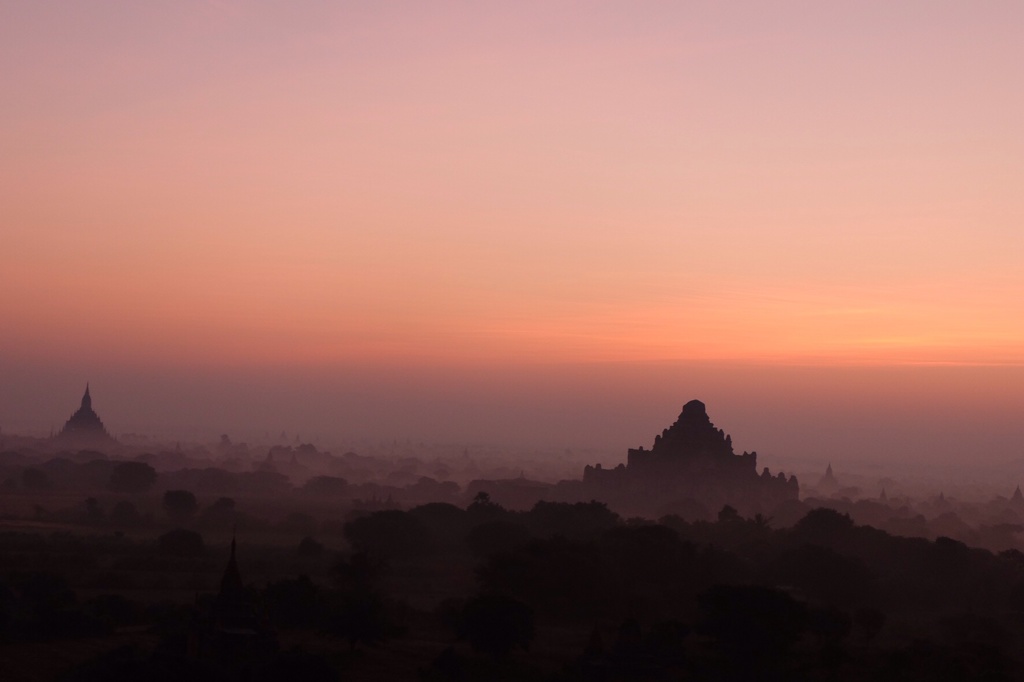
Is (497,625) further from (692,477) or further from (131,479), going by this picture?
(131,479)

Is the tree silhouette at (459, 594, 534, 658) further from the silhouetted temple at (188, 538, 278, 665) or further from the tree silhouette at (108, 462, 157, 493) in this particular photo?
the tree silhouette at (108, 462, 157, 493)

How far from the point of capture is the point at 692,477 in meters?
97.2

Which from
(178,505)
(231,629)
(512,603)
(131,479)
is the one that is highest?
(231,629)

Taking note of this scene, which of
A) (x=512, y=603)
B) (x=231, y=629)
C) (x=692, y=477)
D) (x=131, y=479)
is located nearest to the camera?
(x=231, y=629)

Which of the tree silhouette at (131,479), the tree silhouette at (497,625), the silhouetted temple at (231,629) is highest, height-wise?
the silhouetted temple at (231,629)

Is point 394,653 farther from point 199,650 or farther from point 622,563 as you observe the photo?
point 622,563

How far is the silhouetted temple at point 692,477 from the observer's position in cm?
9688

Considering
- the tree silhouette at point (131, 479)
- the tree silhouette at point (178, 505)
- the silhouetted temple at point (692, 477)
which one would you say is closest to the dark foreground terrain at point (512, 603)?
the tree silhouette at point (178, 505)

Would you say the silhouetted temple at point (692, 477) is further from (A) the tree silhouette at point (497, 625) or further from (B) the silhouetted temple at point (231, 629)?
(B) the silhouetted temple at point (231, 629)

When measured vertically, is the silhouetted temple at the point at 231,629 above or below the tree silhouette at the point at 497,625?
above

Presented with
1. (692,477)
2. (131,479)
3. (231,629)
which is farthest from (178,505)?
(231,629)

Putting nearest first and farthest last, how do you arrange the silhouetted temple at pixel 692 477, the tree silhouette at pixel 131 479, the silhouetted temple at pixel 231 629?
the silhouetted temple at pixel 231 629 < the silhouetted temple at pixel 692 477 < the tree silhouette at pixel 131 479

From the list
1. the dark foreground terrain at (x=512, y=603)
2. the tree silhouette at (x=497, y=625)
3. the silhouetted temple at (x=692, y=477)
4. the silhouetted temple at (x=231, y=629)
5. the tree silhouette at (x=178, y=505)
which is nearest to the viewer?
the silhouetted temple at (x=231, y=629)

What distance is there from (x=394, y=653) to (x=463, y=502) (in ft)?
254
